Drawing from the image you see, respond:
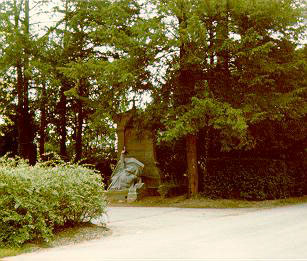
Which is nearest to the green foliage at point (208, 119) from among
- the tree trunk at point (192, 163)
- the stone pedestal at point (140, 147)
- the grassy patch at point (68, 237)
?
the tree trunk at point (192, 163)

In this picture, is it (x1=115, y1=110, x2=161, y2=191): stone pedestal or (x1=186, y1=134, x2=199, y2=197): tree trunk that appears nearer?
(x1=186, y1=134, x2=199, y2=197): tree trunk

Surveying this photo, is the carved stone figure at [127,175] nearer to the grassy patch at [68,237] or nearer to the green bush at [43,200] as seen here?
the green bush at [43,200]

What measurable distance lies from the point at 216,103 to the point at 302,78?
4691 mm

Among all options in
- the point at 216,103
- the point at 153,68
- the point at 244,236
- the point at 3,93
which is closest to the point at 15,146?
the point at 3,93

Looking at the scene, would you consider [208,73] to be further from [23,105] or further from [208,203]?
[23,105]

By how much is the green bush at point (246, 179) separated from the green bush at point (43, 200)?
8.83 metres

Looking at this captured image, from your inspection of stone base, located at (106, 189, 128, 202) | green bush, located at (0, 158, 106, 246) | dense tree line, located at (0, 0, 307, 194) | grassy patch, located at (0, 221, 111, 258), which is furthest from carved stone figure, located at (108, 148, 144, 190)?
grassy patch, located at (0, 221, 111, 258)

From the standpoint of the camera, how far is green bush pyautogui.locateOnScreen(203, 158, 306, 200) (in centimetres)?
1775

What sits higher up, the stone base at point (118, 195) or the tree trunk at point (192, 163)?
the tree trunk at point (192, 163)

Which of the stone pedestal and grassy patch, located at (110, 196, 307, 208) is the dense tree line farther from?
the stone pedestal

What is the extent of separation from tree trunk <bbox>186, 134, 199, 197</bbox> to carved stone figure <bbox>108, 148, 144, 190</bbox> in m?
3.15

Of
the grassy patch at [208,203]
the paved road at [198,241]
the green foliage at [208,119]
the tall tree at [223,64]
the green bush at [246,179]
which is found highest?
the tall tree at [223,64]

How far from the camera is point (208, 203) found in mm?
16969

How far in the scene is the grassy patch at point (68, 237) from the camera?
7.58m
